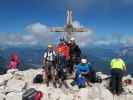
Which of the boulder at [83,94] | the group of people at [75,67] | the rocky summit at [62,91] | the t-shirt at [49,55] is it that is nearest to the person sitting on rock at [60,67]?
the group of people at [75,67]

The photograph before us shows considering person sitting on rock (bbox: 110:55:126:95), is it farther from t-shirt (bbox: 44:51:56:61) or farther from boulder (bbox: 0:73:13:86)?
boulder (bbox: 0:73:13:86)

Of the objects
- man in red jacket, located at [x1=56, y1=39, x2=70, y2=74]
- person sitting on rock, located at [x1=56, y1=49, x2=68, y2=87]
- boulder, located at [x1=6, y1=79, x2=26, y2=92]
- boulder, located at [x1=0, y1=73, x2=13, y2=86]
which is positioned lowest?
boulder, located at [x1=6, y1=79, x2=26, y2=92]

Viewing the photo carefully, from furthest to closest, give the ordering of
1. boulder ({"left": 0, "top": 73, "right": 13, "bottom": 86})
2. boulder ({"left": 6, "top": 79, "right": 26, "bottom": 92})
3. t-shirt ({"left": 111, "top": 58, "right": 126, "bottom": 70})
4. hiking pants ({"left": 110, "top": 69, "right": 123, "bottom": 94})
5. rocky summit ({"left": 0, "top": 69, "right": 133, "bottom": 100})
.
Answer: boulder ({"left": 0, "top": 73, "right": 13, "bottom": 86}) < t-shirt ({"left": 111, "top": 58, "right": 126, "bottom": 70}) < hiking pants ({"left": 110, "top": 69, "right": 123, "bottom": 94}) < boulder ({"left": 6, "top": 79, "right": 26, "bottom": 92}) < rocky summit ({"left": 0, "top": 69, "right": 133, "bottom": 100})

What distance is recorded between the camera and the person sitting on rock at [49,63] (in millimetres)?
29200

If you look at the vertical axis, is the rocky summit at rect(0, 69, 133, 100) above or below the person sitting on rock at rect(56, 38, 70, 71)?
below

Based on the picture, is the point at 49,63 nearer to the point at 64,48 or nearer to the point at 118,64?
the point at 64,48

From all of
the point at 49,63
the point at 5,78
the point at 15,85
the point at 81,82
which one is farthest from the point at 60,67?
→ the point at 5,78

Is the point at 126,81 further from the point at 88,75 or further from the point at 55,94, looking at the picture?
the point at 55,94

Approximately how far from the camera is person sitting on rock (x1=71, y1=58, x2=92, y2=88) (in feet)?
97.2

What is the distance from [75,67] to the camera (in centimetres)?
3209

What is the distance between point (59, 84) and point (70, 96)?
7.58 ft

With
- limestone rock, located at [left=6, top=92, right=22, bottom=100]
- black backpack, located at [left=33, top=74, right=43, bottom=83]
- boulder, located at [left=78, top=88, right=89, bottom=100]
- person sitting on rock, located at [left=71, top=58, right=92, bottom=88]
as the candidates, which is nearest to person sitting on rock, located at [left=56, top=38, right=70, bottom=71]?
person sitting on rock, located at [left=71, top=58, right=92, bottom=88]

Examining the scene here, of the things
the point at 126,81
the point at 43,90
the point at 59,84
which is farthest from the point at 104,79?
the point at 43,90

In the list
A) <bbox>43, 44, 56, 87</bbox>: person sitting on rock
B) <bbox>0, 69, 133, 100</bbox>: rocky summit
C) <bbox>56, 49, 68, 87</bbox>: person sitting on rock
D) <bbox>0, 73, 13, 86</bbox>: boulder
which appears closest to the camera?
<bbox>0, 69, 133, 100</bbox>: rocky summit
